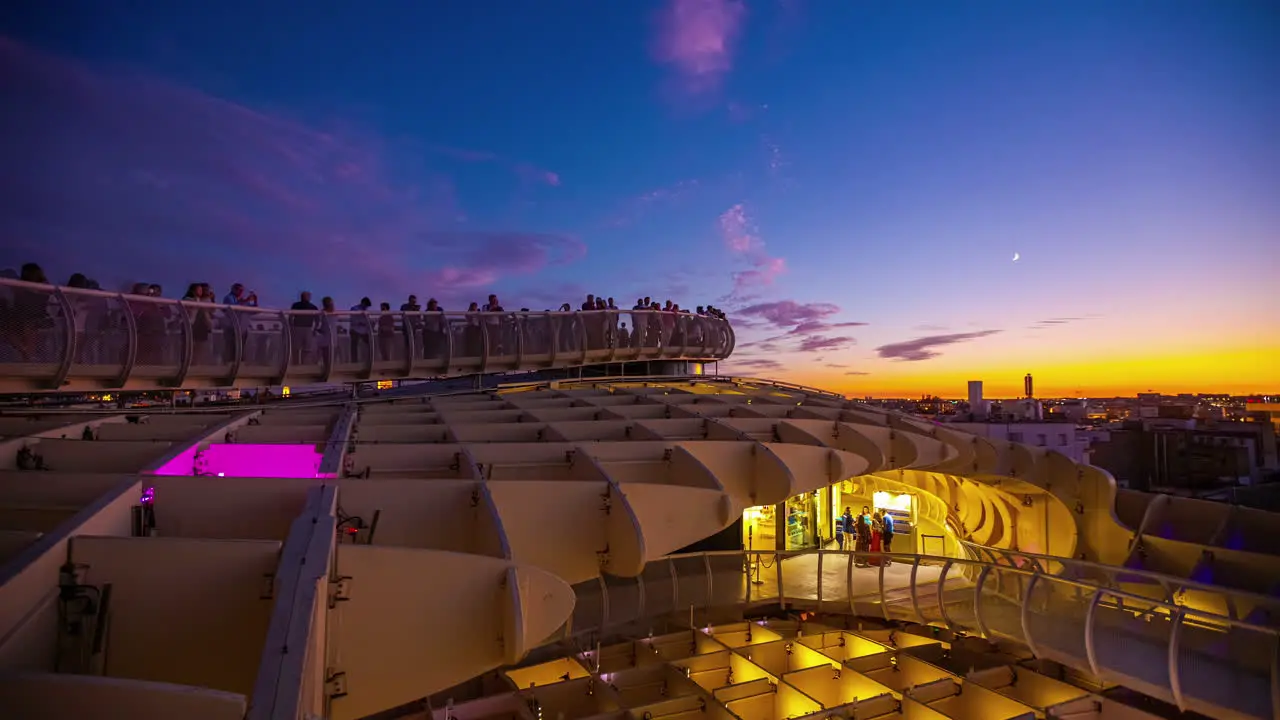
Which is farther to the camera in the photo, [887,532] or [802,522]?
[802,522]

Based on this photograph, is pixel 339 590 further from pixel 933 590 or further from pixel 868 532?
pixel 868 532

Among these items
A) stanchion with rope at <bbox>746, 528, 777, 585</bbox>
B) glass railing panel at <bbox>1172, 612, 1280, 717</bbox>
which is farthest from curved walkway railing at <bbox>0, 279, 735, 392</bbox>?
glass railing panel at <bbox>1172, 612, 1280, 717</bbox>

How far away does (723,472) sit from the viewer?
642 inches

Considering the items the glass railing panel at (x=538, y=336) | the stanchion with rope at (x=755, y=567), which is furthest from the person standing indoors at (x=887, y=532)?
the glass railing panel at (x=538, y=336)

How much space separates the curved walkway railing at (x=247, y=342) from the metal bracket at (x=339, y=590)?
7601 millimetres

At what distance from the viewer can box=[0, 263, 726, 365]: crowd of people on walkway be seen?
35.7 feet

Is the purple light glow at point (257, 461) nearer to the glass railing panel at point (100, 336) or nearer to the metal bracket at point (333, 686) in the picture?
the glass railing panel at point (100, 336)

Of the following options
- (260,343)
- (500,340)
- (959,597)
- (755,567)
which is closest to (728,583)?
(755,567)

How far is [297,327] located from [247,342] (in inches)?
54.1

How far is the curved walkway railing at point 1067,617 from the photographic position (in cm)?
1003

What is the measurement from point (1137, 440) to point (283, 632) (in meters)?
64.4

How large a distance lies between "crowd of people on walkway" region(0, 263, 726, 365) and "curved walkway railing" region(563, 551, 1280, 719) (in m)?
8.09

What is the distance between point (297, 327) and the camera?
15312mm

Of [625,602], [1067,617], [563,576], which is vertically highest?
[563,576]
